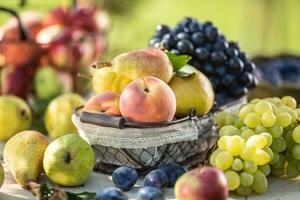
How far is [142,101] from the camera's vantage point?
61.2 inches

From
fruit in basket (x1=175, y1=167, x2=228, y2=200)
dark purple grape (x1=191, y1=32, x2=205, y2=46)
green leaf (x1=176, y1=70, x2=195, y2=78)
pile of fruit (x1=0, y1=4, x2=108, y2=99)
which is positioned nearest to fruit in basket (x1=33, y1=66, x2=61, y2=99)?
pile of fruit (x1=0, y1=4, x2=108, y2=99)

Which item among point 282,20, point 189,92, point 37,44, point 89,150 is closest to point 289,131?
point 189,92

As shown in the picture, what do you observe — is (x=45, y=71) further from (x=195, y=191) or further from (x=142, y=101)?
(x=195, y=191)

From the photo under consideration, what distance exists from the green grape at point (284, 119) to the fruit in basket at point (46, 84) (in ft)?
3.43

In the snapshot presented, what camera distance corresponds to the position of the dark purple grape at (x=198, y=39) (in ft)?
6.25

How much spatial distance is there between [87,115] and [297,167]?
523mm

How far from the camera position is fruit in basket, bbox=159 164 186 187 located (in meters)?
1.56

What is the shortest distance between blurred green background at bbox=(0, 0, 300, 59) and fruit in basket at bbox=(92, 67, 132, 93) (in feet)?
5.11

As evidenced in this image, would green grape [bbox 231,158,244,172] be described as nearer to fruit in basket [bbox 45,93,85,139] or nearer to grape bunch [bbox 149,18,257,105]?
grape bunch [bbox 149,18,257,105]

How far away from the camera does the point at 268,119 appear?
5.11 ft

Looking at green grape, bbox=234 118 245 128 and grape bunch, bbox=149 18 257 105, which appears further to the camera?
grape bunch, bbox=149 18 257 105

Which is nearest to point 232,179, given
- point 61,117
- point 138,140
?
point 138,140

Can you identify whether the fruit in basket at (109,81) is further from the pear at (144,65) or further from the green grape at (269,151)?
the green grape at (269,151)

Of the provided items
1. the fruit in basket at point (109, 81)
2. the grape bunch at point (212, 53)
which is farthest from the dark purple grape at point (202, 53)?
the fruit in basket at point (109, 81)
